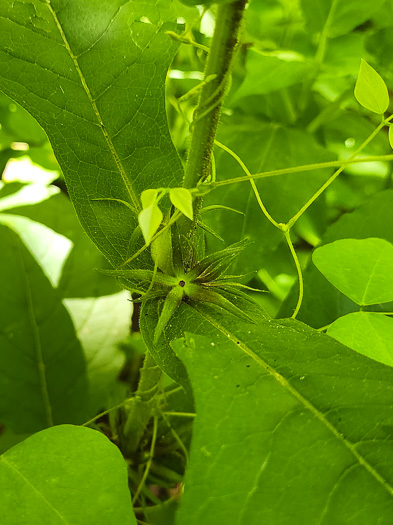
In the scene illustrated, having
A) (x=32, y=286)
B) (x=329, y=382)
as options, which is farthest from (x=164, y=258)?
(x=32, y=286)

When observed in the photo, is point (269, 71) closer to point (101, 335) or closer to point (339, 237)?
point (339, 237)

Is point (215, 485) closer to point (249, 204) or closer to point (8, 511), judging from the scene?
point (8, 511)

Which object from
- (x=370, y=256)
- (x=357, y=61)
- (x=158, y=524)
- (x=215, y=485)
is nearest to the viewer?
(x=215, y=485)

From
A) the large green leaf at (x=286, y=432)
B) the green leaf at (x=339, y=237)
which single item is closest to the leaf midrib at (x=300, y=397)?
the large green leaf at (x=286, y=432)

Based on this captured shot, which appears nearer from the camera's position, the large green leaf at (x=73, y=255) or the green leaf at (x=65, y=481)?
the green leaf at (x=65, y=481)

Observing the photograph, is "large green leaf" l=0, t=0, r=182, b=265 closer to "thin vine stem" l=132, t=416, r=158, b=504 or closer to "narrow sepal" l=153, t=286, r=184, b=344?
"narrow sepal" l=153, t=286, r=184, b=344

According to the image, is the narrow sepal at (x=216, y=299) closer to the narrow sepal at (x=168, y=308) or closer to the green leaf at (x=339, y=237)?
the narrow sepal at (x=168, y=308)
